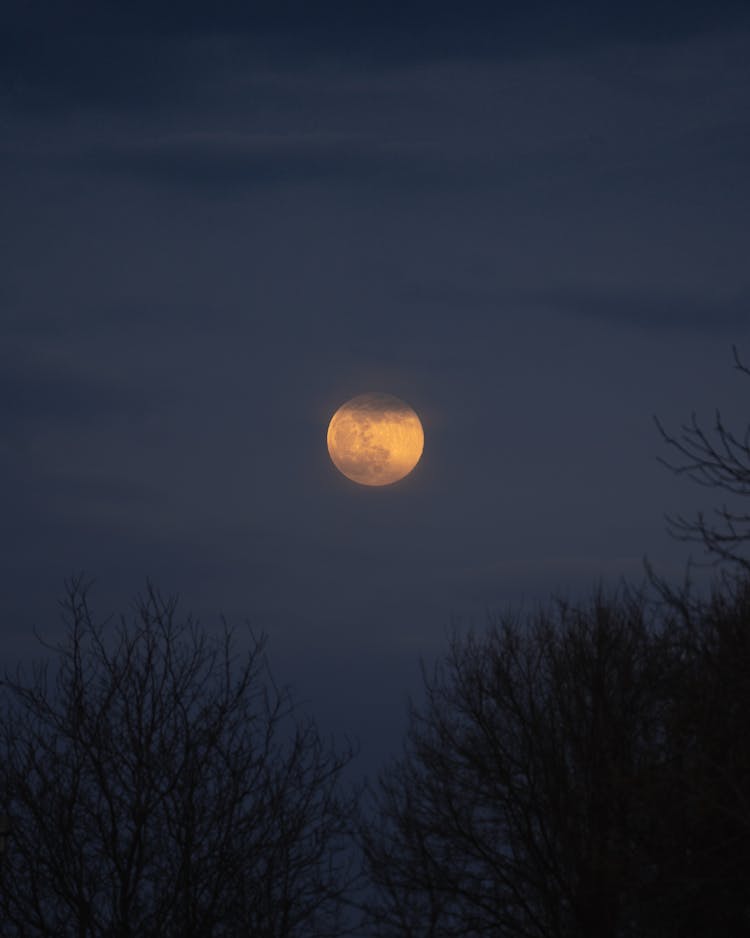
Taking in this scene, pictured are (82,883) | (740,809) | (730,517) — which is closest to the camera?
(730,517)

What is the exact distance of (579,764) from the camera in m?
21.8

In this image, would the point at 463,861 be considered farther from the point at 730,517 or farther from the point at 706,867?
the point at 730,517

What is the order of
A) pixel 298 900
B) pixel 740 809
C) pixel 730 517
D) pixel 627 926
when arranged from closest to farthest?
pixel 730 517, pixel 740 809, pixel 298 900, pixel 627 926

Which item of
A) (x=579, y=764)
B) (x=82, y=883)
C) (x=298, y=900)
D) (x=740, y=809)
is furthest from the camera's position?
(x=579, y=764)

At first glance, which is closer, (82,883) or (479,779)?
(82,883)

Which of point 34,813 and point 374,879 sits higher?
point 374,879

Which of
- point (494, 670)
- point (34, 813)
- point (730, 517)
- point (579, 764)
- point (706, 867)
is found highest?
point (494, 670)

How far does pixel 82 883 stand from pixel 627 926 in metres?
9.04

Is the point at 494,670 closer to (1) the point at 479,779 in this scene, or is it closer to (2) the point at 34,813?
(1) the point at 479,779

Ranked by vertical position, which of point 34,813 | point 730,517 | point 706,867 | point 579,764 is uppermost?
point 579,764

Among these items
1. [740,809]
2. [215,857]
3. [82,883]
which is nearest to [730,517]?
[740,809]

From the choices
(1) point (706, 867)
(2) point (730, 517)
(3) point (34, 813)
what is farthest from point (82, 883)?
(2) point (730, 517)

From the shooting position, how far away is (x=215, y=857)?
1407 centimetres

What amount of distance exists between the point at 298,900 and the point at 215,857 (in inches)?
49.6
